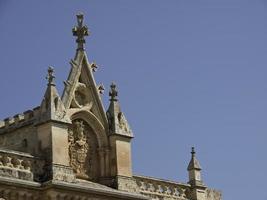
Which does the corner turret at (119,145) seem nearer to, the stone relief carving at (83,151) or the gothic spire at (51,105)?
the stone relief carving at (83,151)

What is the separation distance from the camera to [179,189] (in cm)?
4306

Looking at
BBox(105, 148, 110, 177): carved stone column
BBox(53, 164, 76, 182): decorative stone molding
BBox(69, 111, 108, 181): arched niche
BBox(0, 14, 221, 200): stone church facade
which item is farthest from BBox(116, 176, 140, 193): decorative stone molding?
BBox(53, 164, 76, 182): decorative stone molding

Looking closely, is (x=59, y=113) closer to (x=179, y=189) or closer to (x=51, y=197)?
(x=51, y=197)

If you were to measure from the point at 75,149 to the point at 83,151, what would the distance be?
1.52 feet

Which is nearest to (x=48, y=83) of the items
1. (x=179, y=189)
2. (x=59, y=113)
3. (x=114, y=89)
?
(x=59, y=113)

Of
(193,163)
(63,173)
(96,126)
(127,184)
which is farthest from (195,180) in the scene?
(63,173)

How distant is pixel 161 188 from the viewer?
4216 centimetres

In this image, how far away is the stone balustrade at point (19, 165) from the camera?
1393 inches

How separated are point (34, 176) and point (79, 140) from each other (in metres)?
3.33

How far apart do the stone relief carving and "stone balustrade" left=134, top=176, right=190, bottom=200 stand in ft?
7.12

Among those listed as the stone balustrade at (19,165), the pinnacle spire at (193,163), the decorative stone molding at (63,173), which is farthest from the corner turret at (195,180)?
the stone balustrade at (19,165)

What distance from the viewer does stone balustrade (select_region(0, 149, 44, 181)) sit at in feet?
116

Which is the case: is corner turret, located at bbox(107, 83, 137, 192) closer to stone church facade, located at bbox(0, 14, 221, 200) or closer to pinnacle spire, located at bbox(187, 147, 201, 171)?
stone church facade, located at bbox(0, 14, 221, 200)

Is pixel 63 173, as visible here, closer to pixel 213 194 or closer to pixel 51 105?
pixel 51 105
